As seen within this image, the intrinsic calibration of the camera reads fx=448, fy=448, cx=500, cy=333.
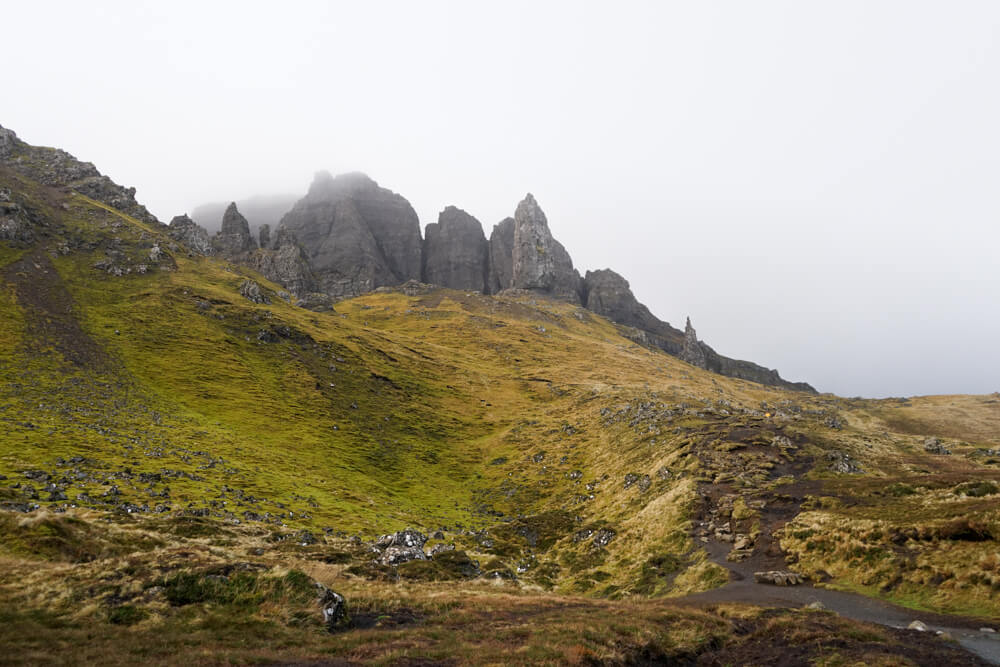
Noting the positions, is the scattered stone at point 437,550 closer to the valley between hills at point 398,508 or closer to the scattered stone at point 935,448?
the valley between hills at point 398,508

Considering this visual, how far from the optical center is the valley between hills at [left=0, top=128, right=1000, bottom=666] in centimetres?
2227

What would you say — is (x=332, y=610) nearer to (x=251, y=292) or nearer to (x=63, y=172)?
(x=251, y=292)

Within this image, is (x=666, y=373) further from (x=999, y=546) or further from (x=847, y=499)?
(x=999, y=546)

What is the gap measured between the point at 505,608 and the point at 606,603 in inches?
330

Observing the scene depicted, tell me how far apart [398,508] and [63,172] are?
214m

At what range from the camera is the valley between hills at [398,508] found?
22.3 meters

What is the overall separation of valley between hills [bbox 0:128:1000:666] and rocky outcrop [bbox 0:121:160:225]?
3064 cm

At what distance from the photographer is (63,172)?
179 meters

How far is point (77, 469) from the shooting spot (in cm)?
5131

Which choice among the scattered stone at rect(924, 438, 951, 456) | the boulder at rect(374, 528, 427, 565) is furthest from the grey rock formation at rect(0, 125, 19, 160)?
the scattered stone at rect(924, 438, 951, 456)

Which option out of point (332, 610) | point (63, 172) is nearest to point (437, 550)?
point (332, 610)

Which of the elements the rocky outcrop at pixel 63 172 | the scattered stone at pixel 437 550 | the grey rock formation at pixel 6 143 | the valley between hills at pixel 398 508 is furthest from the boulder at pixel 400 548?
the grey rock formation at pixel 6 143

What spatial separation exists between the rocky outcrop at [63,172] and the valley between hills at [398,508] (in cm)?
3064

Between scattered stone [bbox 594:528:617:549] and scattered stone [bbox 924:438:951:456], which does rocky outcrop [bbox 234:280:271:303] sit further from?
scattered stone [bbox 924:438:951:456]
